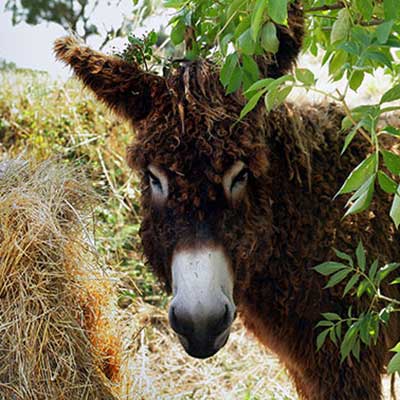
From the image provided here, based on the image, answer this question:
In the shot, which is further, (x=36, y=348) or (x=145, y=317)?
(x=145, y=317)

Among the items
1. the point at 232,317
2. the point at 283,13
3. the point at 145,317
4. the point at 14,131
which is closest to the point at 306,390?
the point at 232,317

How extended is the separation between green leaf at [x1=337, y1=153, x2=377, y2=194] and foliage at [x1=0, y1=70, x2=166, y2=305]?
3.44 m

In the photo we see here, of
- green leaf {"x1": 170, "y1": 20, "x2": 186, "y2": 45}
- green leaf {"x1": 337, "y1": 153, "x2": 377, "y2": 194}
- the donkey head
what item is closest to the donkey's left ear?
the donkey head

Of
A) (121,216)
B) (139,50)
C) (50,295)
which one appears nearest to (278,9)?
(139,50)

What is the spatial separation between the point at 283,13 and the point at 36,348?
60.2 inches

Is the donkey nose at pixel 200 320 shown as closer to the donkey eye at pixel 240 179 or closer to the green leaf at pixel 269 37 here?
the donkey eye at pixel 240 179

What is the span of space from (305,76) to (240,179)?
608mm

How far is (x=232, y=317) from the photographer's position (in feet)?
6.40

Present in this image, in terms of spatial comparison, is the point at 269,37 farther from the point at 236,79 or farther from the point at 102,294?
the point at 102,294

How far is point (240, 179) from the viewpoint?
6.69ft

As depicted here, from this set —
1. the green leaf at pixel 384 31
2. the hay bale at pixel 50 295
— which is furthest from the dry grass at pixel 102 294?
the green leaf at pixel 384 31

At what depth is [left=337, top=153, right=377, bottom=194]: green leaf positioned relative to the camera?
1.40 metres

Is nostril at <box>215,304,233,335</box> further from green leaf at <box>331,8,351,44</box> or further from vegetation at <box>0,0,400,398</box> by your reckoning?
green leaf at <box>331,8,351,44</box>

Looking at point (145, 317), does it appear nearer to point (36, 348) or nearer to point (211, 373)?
point (211, 373)
